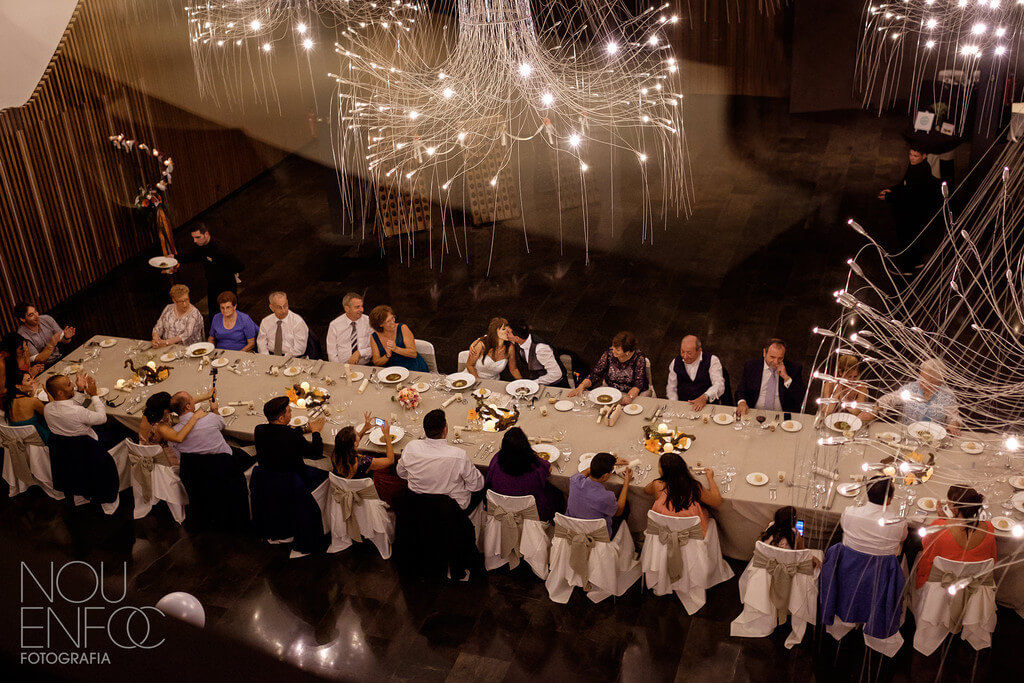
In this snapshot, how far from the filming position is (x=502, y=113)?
10586mm

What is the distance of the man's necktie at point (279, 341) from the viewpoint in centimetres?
677

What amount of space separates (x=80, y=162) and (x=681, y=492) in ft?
23.2

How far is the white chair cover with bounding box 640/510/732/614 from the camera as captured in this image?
475cm

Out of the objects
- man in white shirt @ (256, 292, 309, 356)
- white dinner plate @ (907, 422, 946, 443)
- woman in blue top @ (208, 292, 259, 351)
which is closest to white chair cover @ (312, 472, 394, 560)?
man in white shirt @ (256, 292, 309, 356)

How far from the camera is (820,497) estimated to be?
4.67m

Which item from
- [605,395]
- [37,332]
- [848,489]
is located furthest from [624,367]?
[37,332]

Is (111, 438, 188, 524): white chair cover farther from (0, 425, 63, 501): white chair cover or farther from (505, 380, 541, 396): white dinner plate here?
(505, 380, 541, 396): white dinner plate

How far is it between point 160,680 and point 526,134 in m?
10.8

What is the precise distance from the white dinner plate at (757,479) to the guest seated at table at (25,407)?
4290mm

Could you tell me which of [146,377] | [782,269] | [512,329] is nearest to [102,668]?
[512,329]

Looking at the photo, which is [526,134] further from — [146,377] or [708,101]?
[146,377]

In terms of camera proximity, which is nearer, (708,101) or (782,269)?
(782,269)

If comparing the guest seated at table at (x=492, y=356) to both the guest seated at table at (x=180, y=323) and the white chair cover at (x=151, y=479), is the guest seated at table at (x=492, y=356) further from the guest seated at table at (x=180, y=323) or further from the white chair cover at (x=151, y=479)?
the guest seated at table at (x=180, y=323)

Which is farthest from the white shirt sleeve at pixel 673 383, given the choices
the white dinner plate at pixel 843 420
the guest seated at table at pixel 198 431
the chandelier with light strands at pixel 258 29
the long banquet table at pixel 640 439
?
the chandelier with light strands at pixel 258 29
